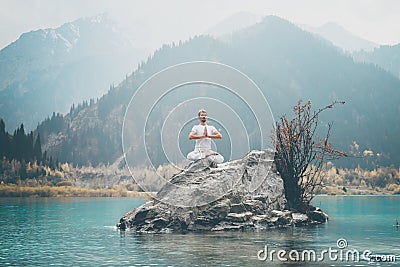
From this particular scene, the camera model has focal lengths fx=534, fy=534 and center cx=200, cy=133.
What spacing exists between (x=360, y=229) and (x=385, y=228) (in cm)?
160

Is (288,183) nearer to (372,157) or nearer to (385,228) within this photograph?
(385,228)

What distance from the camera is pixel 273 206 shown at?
26219 mm

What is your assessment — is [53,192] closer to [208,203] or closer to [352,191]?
[208,203]

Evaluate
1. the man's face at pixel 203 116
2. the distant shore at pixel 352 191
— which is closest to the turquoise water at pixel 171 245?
the man's face at pixel 203 116

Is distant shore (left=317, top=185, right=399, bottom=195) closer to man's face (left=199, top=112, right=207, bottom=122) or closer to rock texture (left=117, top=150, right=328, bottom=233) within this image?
rock texture (left=117, top=150, right=328, bottom=233)

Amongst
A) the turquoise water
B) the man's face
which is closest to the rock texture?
the turquoise water

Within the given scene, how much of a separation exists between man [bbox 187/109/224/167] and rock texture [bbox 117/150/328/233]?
0.44 m

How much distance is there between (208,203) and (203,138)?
10.5ft

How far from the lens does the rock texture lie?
23.3 m

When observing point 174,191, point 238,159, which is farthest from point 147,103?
point 238,159

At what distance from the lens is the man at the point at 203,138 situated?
21.2 metres

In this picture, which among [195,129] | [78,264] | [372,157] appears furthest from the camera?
[372,157]

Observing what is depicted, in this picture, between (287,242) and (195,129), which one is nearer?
(287,242)

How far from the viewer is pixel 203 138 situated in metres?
22.2
